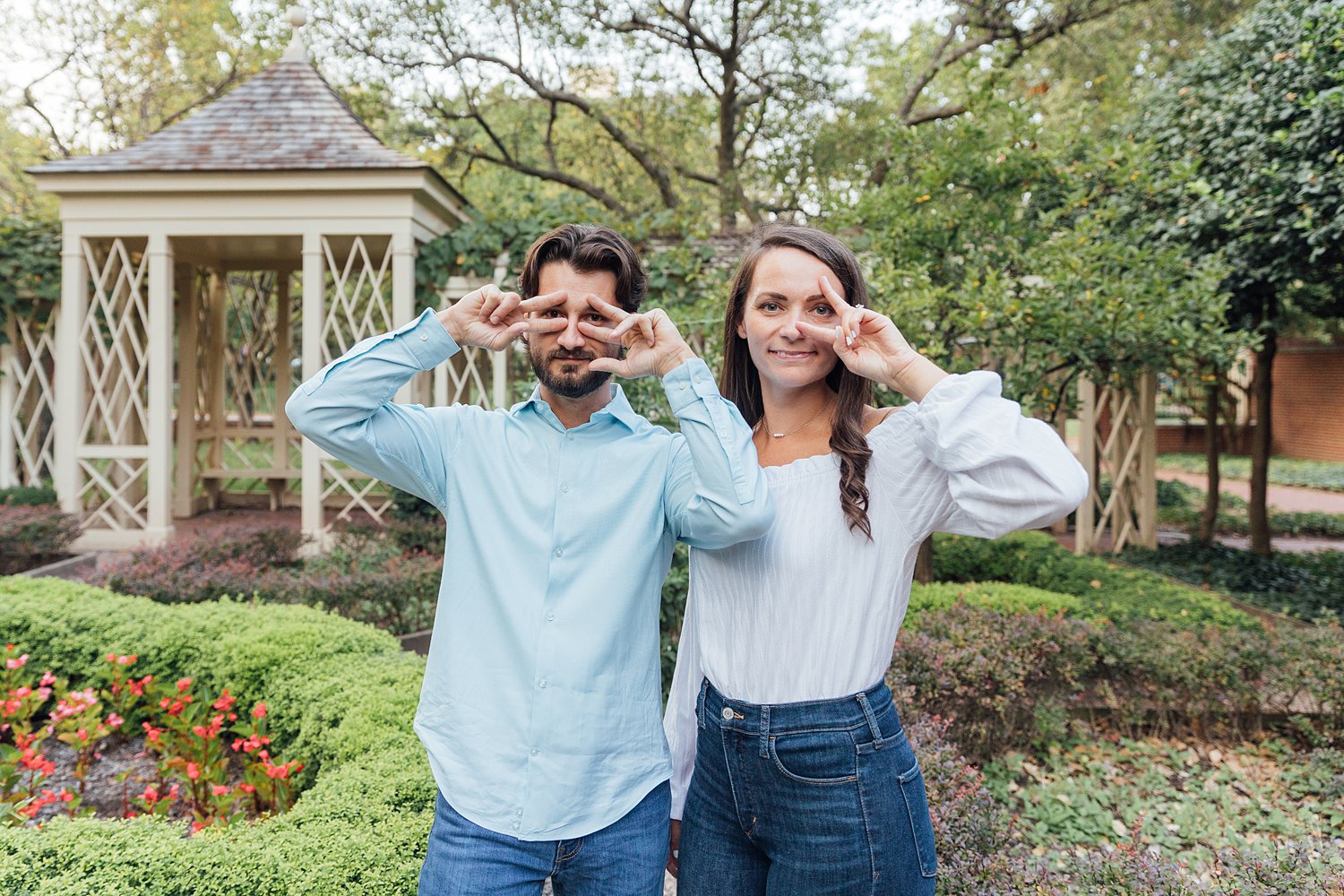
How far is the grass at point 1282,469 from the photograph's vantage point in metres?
18.9

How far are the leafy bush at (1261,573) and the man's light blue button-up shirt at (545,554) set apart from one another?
7056 millimetres

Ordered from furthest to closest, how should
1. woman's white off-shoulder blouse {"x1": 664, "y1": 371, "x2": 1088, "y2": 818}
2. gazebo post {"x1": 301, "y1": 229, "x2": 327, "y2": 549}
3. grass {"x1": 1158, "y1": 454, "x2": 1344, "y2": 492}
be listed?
grass {"x1": 1158, "y1": 454, "x2": 1344, "y2": 492} < gazebo post {"x1": 301, "y1": 229, "x2": 327, "y2": 549} < woman's white off-shoulder blouse {"x1": 664, "y1": 371, "x2": 1088, "y2": 818}

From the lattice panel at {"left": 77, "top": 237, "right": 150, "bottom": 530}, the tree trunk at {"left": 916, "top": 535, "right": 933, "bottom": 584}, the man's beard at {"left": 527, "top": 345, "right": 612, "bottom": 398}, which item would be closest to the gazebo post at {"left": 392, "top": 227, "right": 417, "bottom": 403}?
the lattice panel at {"left": 77, "top": 237, "right": 150, "bottom": 530}

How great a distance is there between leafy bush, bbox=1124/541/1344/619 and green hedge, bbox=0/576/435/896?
6.90 m

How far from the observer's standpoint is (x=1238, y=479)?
19.8m

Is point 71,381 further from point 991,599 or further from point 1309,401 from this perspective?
point 1309,401

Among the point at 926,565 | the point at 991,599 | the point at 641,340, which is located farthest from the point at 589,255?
the point at 926,565

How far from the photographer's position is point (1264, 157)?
6.58 metres

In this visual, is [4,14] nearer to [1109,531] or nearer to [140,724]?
[140,724]

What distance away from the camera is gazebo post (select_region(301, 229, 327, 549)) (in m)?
7.32

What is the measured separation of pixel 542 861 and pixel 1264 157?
25.0ft

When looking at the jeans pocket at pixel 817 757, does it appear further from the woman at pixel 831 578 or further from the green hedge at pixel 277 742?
the green hedge at pixel 277 742

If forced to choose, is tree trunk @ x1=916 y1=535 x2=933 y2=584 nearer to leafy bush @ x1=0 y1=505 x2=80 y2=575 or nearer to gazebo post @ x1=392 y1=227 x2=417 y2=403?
gazebo post @ x1=392 y1=227 x2=417 y2=403

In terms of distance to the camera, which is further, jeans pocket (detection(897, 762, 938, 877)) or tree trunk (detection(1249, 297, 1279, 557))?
tree trunk (detection(1249, 297, 1279, 557))
